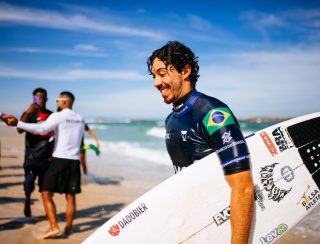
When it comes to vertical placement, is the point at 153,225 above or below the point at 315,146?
below

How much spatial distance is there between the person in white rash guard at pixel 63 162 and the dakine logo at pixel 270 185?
10.3ft

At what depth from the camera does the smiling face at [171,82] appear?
1.88 metres

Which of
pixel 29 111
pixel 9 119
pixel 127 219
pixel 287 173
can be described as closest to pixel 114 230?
pixel 127 219

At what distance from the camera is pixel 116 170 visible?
11320mm

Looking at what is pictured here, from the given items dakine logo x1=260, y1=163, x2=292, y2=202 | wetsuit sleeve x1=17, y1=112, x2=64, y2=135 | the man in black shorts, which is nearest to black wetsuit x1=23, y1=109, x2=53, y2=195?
the man in black shorts

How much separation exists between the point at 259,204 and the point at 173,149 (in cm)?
68

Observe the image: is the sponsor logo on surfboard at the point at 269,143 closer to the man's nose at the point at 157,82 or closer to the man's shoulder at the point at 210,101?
the man's shoulder at the point at 210,101

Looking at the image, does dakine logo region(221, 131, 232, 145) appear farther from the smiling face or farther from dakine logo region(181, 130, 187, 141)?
the smiling face

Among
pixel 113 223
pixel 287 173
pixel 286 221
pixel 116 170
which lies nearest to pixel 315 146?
pixel 287 173

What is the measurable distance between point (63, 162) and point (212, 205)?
120 inches

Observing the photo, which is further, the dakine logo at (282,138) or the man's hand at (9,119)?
the man's hand at (9,119)

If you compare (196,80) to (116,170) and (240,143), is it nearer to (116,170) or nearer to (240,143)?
(240,143)

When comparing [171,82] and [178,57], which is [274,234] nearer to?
[171,82]

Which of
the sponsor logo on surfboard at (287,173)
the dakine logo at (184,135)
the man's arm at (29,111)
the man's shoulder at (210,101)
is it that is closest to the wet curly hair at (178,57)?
the man's shoulder at (210,101)
